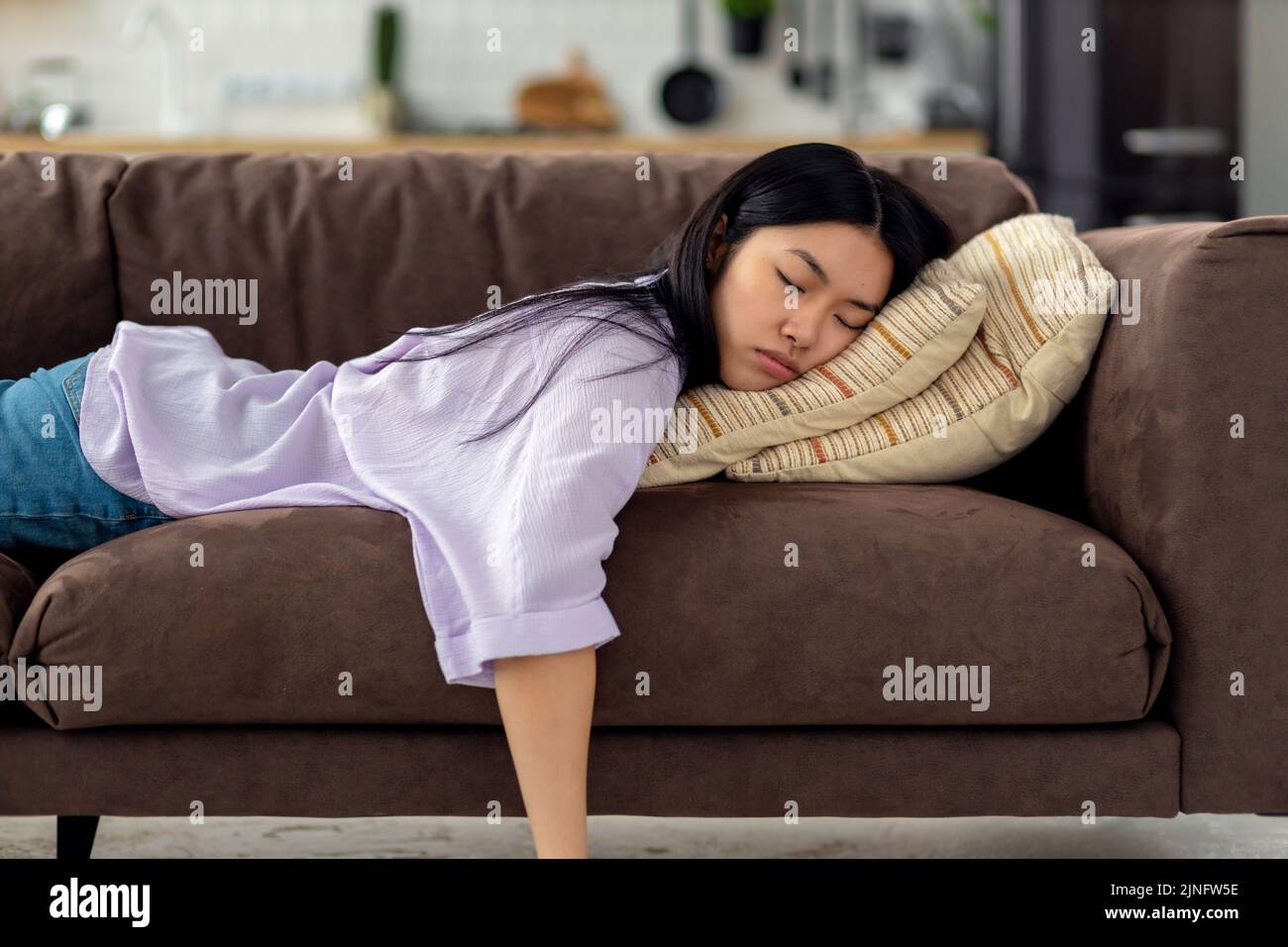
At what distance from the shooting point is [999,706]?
45.1 inches

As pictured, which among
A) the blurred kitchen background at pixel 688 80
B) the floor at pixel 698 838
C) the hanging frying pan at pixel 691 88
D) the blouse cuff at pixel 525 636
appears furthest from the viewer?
the hanging frying pan at pixel 691 88

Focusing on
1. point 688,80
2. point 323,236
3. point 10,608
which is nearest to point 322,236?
point 323,236

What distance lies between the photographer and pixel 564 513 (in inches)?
42.1

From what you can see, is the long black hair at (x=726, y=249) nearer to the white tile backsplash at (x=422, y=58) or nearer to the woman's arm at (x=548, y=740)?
the woman's arm at (x=548, y=740)

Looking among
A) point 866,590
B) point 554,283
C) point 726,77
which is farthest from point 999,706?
point 726,77

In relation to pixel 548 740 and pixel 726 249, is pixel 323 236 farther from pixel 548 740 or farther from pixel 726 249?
pixel 548 740

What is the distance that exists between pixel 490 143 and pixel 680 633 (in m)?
2.93

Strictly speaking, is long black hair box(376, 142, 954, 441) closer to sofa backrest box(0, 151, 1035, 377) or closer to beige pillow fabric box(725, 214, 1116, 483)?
beige pillow fabric box(725, 214, 1116, 483)

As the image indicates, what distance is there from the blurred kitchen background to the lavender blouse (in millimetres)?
2549

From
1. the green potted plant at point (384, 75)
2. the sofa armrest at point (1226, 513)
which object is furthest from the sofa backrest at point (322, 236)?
the green potted plant at point (384, 75)

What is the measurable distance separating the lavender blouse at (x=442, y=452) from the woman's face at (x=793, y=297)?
0.32 feet

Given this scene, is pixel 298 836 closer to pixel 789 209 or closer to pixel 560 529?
pixel 560 529

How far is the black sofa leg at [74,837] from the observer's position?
135cm

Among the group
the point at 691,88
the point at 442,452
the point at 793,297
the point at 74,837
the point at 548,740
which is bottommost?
the point at 74,837
